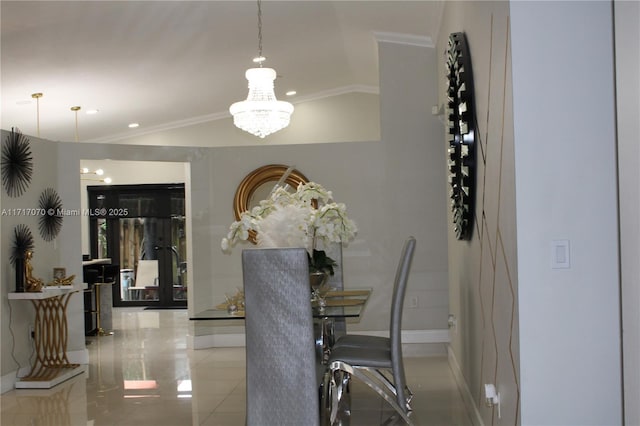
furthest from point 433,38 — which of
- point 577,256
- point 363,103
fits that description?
point 577,256

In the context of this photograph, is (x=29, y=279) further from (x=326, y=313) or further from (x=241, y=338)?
(x=326, y=313)

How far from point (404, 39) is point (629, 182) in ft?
16.3

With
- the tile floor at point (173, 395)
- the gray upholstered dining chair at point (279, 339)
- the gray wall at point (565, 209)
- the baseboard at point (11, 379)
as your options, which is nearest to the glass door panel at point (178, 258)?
the tile floor at point (173, 395)

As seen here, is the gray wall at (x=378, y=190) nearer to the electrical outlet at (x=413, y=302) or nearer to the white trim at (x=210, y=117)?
the electrical outlet at (x=413, y=302)

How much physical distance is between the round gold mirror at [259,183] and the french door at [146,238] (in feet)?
13.8

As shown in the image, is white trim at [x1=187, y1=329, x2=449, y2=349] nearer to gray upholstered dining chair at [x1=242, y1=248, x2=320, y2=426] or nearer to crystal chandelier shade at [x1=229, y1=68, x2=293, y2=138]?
crystal chandelier shade at [x1=229, y1=68, x2=293, y2=138]

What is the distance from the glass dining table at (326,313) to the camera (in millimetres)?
3770

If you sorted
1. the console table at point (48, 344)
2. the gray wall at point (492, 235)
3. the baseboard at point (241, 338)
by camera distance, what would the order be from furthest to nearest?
1. the baseboard at point (241, 338)
2. the console table at point (48, 344)
3. the gray wall at point (492, 235)

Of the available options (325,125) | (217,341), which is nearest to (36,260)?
(217,341)

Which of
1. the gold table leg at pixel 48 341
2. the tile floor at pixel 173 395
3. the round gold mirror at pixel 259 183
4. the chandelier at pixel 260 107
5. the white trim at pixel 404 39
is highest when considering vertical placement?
the white trim at pixel 404 39

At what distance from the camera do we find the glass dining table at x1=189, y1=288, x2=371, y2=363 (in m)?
3.77

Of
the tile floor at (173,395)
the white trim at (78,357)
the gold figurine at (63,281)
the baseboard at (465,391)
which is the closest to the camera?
the baseboard at (465,391)

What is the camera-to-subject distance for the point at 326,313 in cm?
382

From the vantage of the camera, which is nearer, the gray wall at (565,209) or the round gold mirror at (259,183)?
the gray wall at (565,209)
